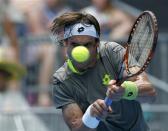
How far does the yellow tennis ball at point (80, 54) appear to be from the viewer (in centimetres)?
493

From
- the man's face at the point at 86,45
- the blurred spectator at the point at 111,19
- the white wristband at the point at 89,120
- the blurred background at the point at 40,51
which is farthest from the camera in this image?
the blurred spectator at the point at 111,19

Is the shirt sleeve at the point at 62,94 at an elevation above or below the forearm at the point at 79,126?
above

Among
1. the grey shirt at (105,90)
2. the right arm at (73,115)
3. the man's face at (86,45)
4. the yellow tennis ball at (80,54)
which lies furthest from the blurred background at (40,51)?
the yellow tennis ball at (80,54)

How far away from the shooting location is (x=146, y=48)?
16.3 feet

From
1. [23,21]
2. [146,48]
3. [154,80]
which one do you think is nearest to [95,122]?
[146,48]

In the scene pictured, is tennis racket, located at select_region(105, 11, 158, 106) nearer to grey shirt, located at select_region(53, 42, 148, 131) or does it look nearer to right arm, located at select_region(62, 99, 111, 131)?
grey shirt, located at select_region(53, 42, 148, 131)

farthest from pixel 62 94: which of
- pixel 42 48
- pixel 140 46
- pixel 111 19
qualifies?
pixel 111 19

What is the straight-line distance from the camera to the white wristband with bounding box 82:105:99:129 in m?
4.99

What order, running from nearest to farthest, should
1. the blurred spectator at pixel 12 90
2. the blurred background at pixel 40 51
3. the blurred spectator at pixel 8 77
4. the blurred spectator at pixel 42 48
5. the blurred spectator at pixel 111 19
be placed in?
the blurred spectator at pixel 12 90, the blurred spectator at pixel 8 77, the blurred background at pixel 40 51, the blurred spectator at pixel 42 48, the blurred spectator at pixel 111 19

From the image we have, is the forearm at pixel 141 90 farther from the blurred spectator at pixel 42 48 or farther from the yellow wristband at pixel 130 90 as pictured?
the blurred spectator at pixel 42 48

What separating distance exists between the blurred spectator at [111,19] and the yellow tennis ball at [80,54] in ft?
13.7

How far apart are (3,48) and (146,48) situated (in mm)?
4334

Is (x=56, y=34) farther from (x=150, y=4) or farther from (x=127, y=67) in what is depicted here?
(x=150, y=4)

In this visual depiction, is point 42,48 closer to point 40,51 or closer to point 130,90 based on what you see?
point 40,51
